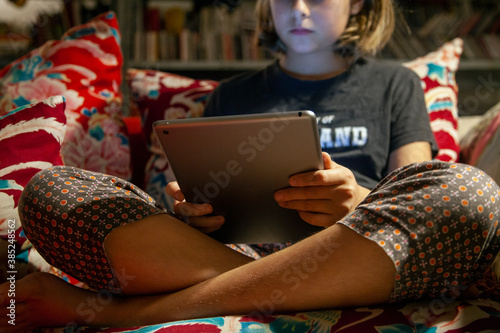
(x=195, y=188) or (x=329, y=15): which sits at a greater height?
(x=329, y=15)

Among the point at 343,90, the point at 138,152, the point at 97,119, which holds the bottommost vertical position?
the point at 138,152

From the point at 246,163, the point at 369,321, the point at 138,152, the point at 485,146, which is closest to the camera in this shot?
the point at 369,321

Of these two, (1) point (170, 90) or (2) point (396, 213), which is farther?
(1) point (170, 90)

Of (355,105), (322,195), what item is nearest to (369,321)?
(322,195)

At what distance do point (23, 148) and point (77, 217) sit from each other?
0.25m

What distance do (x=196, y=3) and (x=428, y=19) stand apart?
1061mm

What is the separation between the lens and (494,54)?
216 centimetres

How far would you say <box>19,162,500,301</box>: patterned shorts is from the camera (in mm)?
595

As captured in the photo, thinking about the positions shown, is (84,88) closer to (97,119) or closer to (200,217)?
(97,119)

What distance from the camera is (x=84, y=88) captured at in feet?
3.91

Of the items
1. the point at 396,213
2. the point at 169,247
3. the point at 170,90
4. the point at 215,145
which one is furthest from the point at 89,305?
the point at 170,90

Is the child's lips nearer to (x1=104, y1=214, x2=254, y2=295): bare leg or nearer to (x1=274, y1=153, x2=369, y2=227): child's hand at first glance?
(x1=274, y1=153, x2=369, y2=227): child's hand

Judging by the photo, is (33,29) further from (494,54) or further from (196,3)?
(494,54)

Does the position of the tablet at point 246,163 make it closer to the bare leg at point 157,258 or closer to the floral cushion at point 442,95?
the bare leg at point 157,258
